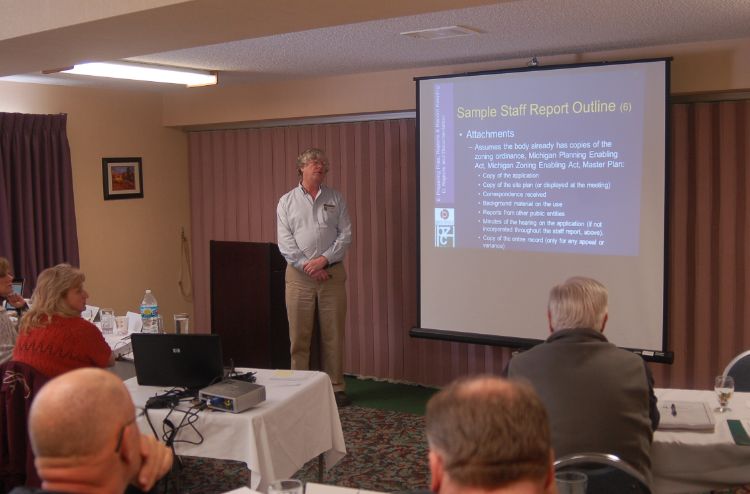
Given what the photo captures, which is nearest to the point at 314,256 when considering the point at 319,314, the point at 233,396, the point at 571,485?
the point at 319,314

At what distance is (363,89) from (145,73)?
1.60 metres

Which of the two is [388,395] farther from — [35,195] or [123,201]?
[35,195]

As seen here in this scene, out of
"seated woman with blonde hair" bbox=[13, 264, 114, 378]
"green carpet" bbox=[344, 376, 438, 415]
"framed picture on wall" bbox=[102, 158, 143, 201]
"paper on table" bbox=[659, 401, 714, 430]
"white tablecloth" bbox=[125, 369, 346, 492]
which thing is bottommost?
"green carpet" bbox=[344, 376, 438, 415]

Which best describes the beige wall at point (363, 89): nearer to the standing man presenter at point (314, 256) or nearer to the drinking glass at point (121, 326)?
the standing man presenter at point (314, 256)

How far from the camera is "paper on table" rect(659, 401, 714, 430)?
283 centimetres

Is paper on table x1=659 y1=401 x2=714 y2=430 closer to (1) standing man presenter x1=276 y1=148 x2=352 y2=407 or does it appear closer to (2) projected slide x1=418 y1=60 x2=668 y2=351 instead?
(2) projected slide x1=418 y1=60 x2=668 y2=351

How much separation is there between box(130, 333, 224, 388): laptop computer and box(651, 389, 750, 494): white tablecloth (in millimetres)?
1758

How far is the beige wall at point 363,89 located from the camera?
4719 mm

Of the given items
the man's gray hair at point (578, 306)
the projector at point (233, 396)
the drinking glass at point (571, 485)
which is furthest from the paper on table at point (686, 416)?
the projector at point (233, 396)

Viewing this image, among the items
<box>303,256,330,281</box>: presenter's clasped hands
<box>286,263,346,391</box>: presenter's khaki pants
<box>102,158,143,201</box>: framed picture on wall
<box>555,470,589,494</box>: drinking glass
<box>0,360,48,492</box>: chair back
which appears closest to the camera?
<box>555,470,589,494</box>: drinking glass

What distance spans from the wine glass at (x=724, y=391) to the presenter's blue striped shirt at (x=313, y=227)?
117 inches

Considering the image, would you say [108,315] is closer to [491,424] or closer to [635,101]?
[635,101]

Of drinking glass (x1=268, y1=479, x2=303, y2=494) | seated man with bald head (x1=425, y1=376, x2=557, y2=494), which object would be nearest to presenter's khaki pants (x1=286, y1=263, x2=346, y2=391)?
drinking glass (x1=268, y1=479, x2=303, y2=494)

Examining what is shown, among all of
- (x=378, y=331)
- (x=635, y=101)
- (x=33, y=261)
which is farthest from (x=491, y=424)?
(x=33, y=261)
